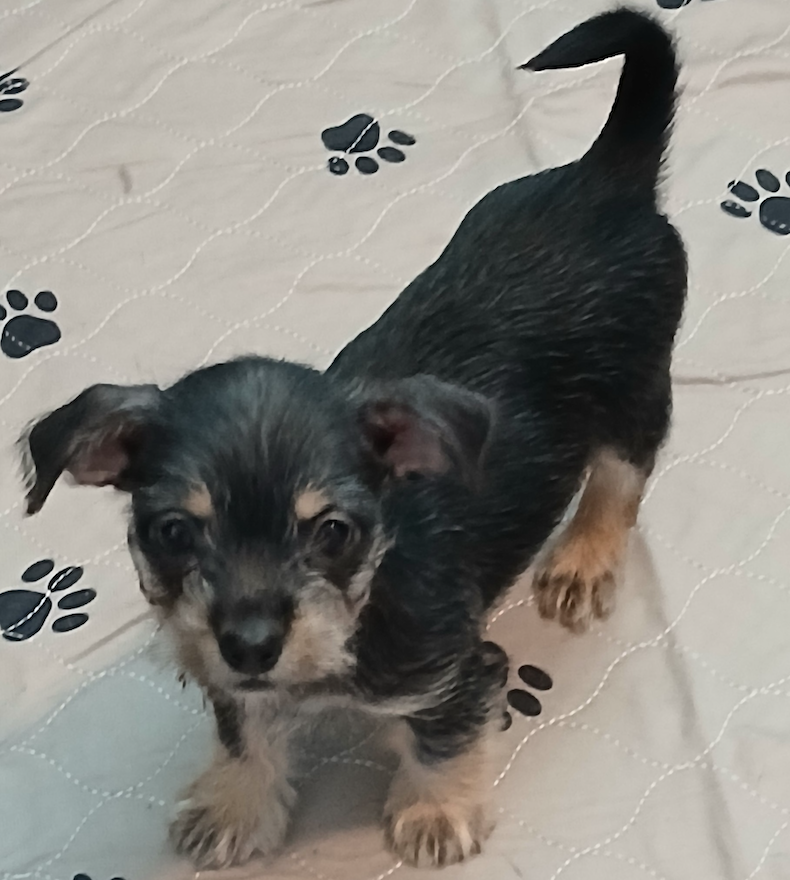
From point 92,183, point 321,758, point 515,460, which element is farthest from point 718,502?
point 92,183

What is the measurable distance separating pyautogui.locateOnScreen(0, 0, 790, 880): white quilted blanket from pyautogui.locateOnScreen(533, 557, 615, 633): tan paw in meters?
0.02

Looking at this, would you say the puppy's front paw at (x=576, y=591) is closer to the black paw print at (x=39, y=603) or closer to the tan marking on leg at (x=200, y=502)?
the black paw print at (x=39, y=603)

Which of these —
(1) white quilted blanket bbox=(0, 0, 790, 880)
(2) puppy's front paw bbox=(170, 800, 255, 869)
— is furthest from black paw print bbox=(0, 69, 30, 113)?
(2) puppy's front paw bbox=(170, 800, 255, 869)

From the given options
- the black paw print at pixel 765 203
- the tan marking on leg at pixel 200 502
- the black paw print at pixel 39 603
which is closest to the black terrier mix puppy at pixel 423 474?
the tan marking on leg at pixel 200 502

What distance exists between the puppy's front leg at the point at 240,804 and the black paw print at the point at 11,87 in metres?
1.22

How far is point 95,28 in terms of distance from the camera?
2215mm

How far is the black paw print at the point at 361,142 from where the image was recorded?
206 centimetres

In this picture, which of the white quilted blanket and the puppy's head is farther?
the white quilted blanket

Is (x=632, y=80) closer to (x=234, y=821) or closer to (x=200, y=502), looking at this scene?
(x=200, y=502)

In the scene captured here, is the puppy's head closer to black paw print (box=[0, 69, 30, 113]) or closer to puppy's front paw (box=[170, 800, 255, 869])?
puppy's front paw (box=[170, 800, 255, 869])

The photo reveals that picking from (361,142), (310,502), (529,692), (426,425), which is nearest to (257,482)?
(310,502)

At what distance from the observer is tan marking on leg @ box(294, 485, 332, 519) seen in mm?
991

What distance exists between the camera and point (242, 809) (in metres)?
1.36

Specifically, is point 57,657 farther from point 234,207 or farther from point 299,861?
point 234,207
